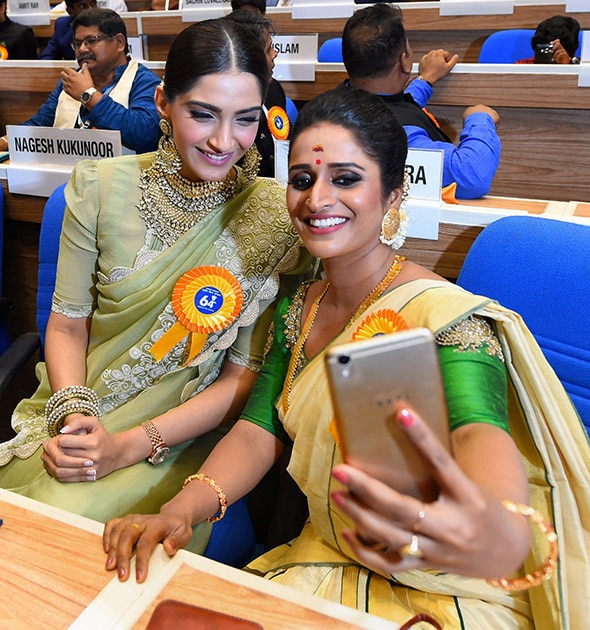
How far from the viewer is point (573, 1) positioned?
3166 mm

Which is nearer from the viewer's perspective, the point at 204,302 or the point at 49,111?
the point at 204,302

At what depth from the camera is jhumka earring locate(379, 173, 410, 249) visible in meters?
1.02

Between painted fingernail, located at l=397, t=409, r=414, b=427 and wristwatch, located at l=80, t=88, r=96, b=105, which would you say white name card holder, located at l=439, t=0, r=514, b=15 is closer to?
wristwatch, located at l=80, t=88, r=96, b=105

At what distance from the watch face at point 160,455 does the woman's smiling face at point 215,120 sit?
0.50 meters

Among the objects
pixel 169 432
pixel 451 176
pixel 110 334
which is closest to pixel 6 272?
pixel 110 334

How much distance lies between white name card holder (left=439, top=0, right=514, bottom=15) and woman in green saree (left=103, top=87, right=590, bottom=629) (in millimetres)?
2724

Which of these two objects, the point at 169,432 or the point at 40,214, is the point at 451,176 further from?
the point at 40,214

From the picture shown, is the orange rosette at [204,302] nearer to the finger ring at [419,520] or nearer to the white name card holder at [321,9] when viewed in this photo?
the finger ring at [419,520]

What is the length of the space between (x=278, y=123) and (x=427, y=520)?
5.92 feet

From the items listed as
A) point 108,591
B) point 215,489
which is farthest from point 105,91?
point 108,591

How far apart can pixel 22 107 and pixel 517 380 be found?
8.26ft

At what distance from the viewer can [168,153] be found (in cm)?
124

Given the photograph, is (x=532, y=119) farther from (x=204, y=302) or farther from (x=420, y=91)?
(x=204, y=302)

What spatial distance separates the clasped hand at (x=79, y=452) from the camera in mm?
1117
